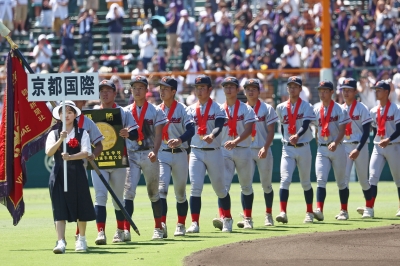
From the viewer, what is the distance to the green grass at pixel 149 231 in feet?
35.1

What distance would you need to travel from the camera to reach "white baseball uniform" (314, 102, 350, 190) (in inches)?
606

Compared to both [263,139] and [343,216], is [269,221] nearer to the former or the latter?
[263,139]

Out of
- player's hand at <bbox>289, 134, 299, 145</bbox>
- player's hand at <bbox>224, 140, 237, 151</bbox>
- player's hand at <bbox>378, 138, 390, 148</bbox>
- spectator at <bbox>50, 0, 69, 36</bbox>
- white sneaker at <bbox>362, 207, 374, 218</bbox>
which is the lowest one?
white sneaker at <bbox>362, 207, 374, 218</bbox>

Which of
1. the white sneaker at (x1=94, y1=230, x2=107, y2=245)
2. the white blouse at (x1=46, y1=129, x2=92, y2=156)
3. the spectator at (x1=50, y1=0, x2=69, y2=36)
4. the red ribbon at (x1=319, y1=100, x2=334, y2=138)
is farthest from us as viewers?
the spectator at (x1=50, y1=0, x2=69, y2=36)

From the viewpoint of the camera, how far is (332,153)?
15414 millimetres

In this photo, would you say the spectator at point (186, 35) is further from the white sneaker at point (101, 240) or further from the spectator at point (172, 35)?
the white sneaker at point (101, 240)

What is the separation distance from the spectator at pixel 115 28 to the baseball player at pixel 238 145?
16442mm

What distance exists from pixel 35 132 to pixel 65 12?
65.8 feet

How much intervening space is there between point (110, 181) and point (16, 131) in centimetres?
143

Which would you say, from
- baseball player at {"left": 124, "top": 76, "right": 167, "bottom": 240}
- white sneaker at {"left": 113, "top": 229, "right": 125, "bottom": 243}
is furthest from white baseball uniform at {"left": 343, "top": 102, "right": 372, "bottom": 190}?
white sneaker at {"left": 113, "top": 229, "right": 125, "bottom": 243}

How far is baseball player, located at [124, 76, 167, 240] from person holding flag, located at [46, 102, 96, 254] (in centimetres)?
165

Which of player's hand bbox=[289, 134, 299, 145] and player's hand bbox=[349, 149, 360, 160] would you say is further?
player's hand bbox=[349, 149, 360, 160]

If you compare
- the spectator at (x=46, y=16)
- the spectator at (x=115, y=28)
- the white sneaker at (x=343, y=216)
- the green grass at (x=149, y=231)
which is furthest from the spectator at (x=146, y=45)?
the white sneaker at (x=343, y=216)

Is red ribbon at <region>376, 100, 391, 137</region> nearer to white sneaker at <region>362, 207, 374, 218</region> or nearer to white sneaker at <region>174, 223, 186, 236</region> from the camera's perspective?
white sneaker at <region>362, 207, 374, 218</region>
